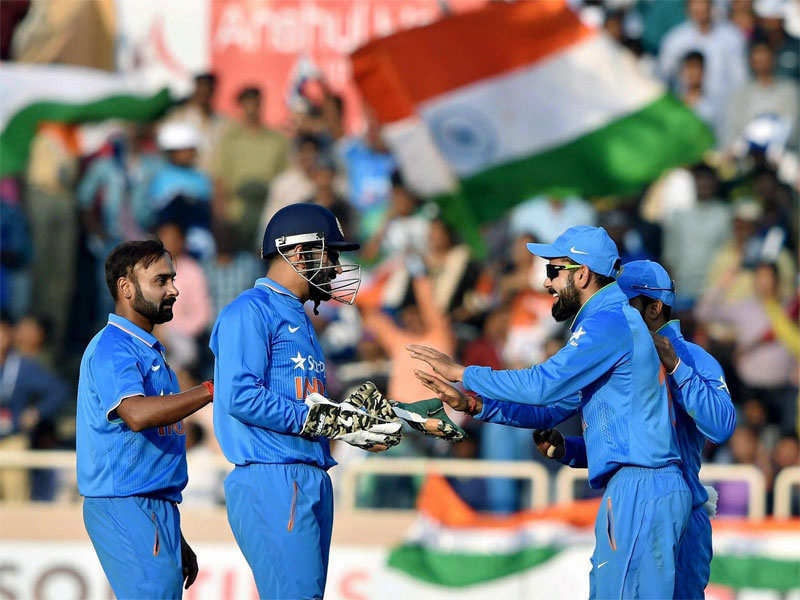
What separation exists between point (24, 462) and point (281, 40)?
22.9ft

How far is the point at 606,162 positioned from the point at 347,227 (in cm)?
273

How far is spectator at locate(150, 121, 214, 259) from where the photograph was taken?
44.1 feet

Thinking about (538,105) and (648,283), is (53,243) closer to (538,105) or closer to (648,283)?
(538,105)

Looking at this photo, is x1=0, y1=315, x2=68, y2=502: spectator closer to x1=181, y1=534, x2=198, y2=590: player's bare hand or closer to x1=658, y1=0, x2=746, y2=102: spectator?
x1=181, y1=534, x2=198, y2=590: player's bare hand

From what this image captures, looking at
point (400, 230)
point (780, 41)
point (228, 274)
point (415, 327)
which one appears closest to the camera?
point (415, 327)

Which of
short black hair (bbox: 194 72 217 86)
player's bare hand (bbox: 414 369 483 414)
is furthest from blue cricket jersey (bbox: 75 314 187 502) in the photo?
short black hair (bbox: 194 72 217 86)

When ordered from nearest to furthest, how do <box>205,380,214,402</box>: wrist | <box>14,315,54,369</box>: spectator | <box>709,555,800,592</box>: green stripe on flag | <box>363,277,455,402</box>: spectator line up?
<box>205,380,214,402</box>: wrist
<box>709,555,800,592</box>: green stripe on flag
<box>363,277,455,402</box>: spectator
<box>14,315,54,369</box>: spectator

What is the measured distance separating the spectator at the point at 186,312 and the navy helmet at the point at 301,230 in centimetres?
594

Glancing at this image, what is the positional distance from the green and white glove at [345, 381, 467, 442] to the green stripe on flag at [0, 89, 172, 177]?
26.2 feet

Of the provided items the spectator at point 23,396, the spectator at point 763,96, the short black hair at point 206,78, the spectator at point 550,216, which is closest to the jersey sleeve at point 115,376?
the spectator at point 23,396

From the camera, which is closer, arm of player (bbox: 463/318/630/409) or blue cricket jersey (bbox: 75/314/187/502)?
blue cricket jersey (bbox: 75/314/187/502)

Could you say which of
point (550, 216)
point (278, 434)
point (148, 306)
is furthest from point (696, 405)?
point (550, 216)

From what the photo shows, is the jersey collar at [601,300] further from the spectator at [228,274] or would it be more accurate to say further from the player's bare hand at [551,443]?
the spectator at [228,274]

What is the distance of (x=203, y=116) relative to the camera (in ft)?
47.7
